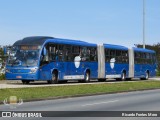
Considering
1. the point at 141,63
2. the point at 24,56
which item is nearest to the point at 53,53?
the point at 24,56

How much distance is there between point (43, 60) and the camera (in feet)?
113

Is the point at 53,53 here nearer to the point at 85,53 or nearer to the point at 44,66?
the point at 44,66

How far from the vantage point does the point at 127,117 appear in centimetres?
1586

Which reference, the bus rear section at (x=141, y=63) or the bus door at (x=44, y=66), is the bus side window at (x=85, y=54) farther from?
the bus rear section at (x=141, y=63)

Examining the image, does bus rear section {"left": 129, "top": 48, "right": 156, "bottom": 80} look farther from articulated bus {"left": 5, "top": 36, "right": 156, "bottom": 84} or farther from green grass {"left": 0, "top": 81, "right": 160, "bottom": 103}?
green grass {"left": 0, "top": 81, "right": 160, "bottom": 103}

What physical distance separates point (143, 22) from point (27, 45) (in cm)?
2248

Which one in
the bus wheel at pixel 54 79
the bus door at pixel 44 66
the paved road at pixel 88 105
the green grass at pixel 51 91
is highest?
the bus door at pixel 44 66

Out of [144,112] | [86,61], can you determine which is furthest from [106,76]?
[144,112]

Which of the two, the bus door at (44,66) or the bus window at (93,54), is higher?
the bus window at (93,54)

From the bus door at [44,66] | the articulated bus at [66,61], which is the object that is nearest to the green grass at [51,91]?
the bus door at [44,66]

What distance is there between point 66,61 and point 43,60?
356 centimetres

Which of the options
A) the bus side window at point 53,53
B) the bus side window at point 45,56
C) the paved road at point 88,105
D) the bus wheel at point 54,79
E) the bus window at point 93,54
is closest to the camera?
the paved road at point 88,105

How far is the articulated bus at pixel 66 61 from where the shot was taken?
113 feet

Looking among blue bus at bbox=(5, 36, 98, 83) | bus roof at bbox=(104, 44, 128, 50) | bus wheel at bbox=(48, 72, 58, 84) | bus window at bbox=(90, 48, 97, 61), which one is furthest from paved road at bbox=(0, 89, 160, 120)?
bus roof at bbox=(104, 44, 128, 50)
